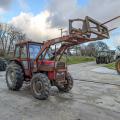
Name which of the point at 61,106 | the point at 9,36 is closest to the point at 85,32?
the point at 61,106

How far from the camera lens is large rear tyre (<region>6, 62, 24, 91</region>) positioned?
9.30 m

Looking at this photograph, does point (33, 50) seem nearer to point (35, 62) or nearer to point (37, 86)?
point (35, 62)

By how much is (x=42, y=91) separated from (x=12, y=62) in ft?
9.57

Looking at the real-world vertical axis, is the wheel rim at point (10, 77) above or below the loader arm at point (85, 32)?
below

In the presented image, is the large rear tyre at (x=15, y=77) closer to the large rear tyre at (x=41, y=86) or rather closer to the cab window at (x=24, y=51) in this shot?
the cab window at (x=24, y=51)

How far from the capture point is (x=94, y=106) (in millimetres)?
7055

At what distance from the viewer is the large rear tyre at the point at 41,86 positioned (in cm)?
783

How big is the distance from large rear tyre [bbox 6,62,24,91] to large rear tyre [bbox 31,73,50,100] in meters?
1.09

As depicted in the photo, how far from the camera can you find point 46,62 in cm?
859

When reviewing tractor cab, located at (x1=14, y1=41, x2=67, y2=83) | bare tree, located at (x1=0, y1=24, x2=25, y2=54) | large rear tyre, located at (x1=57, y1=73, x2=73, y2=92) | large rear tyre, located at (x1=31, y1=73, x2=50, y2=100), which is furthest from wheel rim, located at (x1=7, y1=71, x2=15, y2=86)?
bare tree, located at (x1=0, y1=24, x2=25, y2=54)

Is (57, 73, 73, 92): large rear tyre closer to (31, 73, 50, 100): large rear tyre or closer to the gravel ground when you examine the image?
the gravel ground

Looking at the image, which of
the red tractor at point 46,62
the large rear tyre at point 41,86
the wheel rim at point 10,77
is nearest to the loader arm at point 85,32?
the red tractor at point 46,62

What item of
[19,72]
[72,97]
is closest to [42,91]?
[72,97]

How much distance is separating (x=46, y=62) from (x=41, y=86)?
3.34ft
